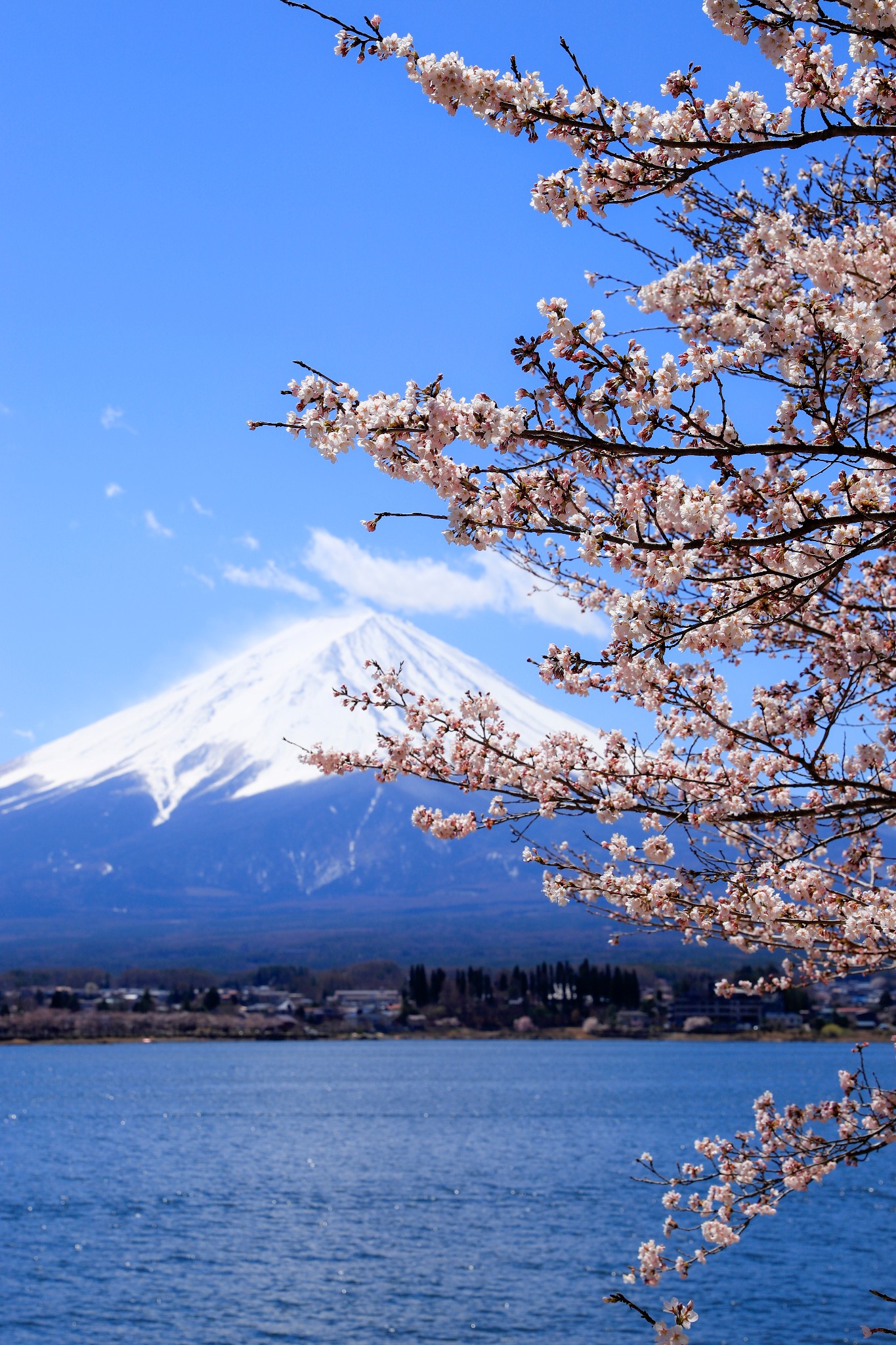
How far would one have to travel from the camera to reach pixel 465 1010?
4988 inches

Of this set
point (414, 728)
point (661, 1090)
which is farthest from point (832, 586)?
point (661, 1090)

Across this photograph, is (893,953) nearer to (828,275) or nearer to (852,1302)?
(828,275)

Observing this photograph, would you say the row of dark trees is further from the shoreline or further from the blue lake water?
the blue lake water

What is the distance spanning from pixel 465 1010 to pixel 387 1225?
Result: 10116 centimetres

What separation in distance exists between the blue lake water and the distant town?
188 feet

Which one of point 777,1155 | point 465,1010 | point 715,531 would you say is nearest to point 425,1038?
point 465,1010

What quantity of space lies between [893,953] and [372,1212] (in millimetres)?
26983

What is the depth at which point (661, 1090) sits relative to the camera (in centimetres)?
6606

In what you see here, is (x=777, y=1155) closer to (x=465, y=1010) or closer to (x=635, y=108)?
(x=635, y=108)

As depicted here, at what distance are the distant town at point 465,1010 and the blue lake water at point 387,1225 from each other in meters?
57.4

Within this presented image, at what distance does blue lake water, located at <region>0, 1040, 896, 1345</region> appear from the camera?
1955cm

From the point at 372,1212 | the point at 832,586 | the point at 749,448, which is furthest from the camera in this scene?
the point at 372,1212

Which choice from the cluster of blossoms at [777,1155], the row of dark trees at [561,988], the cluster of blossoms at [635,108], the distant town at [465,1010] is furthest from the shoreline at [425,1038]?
the cluster of blossoms at [635,108]

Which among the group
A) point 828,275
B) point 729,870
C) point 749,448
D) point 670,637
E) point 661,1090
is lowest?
point 661,1090
